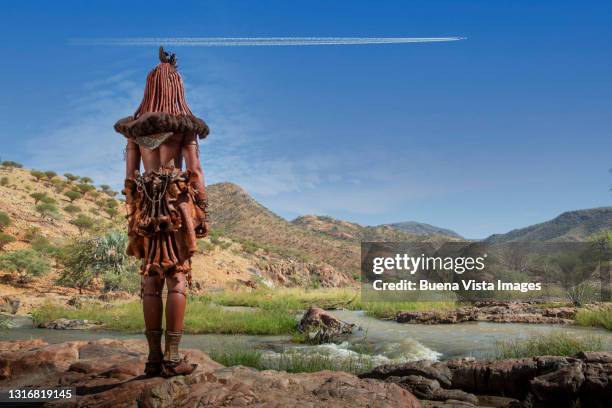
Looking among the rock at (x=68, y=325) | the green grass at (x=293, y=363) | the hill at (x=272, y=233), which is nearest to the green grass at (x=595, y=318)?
the green grass at (x=293, y=363)

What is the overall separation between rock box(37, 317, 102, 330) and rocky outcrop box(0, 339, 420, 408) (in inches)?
442

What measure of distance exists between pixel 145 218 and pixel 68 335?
1172 centimetres

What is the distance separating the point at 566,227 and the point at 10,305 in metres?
95.1

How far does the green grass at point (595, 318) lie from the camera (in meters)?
15.8

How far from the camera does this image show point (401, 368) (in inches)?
303

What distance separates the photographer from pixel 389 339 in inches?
568

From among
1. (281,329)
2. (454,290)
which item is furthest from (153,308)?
(454,290)

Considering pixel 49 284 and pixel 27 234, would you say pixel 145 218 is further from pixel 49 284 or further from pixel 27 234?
pixel 27 234

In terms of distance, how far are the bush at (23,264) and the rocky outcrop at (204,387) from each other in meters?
20.4

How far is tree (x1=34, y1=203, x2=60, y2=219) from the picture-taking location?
37450 millimetres

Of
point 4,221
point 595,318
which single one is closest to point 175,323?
point 595,318

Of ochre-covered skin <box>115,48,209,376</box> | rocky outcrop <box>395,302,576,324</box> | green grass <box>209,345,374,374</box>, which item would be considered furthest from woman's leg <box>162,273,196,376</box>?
rocky outcrop <box>395,302,576,324</box>

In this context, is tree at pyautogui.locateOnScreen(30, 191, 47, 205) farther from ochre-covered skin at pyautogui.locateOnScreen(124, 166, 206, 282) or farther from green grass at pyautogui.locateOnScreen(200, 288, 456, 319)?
ochre-covered skin at pyautogui.locateOnScreen(124, 166, 206, 282)

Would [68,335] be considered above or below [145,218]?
below
